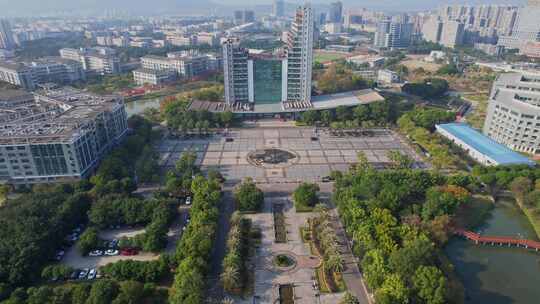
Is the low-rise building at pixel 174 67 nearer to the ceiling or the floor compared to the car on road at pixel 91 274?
nearer to the ceiling

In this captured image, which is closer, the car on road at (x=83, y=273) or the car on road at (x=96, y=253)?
the car on road at (x=83, y=273)

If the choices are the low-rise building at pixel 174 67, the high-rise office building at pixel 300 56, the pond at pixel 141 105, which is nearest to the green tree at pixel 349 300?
the high-rise office building at pixel 300 56

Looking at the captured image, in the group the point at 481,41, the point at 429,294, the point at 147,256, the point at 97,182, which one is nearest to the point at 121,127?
the point at 97,182

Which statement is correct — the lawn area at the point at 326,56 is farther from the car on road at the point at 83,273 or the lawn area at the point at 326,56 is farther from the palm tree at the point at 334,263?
the car on road at the point at 83,273

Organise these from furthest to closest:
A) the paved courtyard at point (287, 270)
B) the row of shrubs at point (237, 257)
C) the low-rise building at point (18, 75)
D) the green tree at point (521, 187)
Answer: the low-rise building at point (18, 75), the green tree at point (521, 187), the paved courtyard at point (287, 270), the row of shrubs at point (237, 257)

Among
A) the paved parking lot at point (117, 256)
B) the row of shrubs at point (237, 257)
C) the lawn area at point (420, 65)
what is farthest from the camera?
the lawn area at point (420, 65)

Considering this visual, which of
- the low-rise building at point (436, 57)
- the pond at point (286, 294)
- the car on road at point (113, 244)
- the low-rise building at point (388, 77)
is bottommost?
the pond at point (286, 294)

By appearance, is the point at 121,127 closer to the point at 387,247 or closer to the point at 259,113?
the point at 259,113

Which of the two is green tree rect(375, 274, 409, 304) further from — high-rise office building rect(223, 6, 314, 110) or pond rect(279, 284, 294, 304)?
high-rise office building rect(223, 6, 314, 110)
